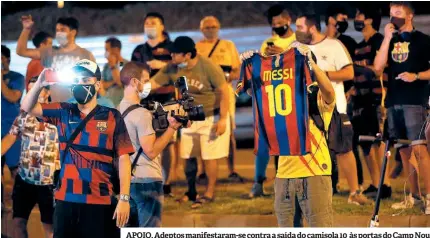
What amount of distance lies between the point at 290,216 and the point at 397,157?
381 centimetres

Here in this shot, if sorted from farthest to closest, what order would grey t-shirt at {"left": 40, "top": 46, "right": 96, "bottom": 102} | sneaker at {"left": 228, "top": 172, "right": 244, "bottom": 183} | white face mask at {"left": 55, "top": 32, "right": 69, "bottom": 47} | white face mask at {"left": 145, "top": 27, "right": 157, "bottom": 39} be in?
sneaker at {"left": 228, "top": 172, "right": 244, "bottom": 183} < white face mask at {"left": 145, "top": 27, "right": 157, "bottom": 39} < white face mask at {"left": 55, "top": 32, "right": 69, "bottom": 47} < grey t-shirt at {"left": 40, "top": 46, "right": 96, "bottom": 102}

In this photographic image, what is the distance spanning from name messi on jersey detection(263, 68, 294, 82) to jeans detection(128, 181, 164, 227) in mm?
1242

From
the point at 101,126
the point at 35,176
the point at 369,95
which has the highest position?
the point at 369,95

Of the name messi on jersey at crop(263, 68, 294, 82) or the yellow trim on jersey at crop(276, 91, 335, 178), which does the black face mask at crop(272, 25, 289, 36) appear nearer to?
the name messi on jersey at crop(263, 68, 294, 82)

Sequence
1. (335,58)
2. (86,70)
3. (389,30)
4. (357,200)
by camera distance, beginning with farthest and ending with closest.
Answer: (357,200)
(335,58)
(389,30)
(86,70)

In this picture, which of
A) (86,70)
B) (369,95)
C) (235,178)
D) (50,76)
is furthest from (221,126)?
(50,76)

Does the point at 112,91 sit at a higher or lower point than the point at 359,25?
lower

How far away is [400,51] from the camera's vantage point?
30.3 ft

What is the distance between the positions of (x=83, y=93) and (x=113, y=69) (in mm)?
4052

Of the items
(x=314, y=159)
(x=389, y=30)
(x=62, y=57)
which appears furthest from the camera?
(x=62, y=57)

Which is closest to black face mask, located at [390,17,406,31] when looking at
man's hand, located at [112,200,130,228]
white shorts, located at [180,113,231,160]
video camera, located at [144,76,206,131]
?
white shorts, located at [180,113,231,160]

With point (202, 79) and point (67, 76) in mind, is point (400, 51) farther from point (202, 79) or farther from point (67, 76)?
point (67, 76)

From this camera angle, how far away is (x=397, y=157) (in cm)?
1072

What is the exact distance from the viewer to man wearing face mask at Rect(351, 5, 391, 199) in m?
9.92
